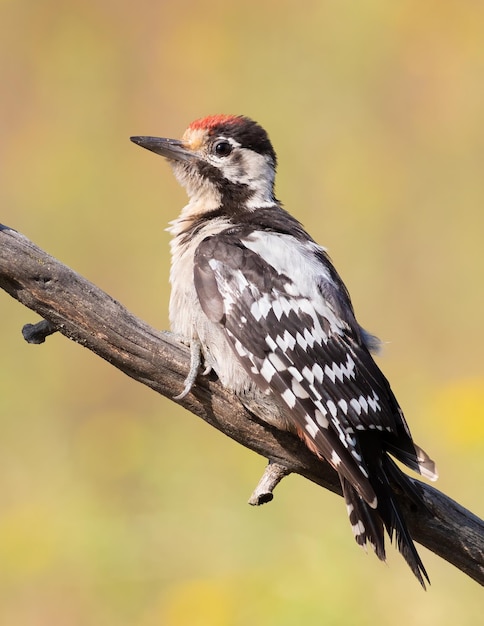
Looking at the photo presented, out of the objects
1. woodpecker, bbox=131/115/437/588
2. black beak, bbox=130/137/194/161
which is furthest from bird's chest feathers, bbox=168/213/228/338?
black beak, bbox=130/137/194/161

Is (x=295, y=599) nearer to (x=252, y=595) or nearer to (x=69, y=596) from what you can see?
(x=252, y=595)

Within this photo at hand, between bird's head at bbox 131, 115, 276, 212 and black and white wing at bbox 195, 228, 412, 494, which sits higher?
bird's head at bbox 131, 115, 276, 212

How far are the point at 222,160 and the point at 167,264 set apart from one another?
190cm

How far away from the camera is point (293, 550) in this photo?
3734 millimetres

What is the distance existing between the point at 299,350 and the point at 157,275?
102 inches

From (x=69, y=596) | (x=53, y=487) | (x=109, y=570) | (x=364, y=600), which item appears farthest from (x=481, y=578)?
(x=53, y=487)

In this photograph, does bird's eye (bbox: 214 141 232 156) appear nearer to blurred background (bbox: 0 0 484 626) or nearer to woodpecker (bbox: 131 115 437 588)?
woodpecker (bbox: 131 115 437 588)

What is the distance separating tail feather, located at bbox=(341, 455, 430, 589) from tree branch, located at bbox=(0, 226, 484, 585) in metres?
0.19

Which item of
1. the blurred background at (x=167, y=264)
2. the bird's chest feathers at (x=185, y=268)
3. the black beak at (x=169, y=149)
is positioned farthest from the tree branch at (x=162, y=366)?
the black beak at (x=169, y=149)

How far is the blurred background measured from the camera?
381 cm

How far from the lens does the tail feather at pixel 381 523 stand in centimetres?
256

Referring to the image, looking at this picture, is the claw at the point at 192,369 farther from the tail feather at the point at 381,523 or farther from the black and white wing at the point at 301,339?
the tail feather at the point at 381,523

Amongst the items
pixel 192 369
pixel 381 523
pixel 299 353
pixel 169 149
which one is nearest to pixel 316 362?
pixel 299 353

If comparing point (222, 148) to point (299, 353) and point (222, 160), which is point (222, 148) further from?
point (299, 353)
